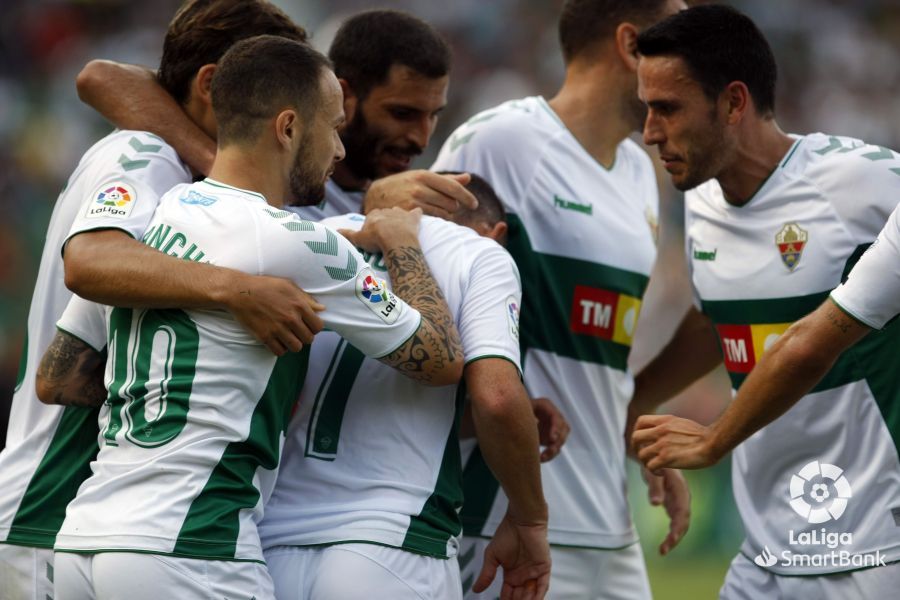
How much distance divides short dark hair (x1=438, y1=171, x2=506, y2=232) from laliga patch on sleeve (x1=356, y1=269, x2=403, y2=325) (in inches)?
31.9

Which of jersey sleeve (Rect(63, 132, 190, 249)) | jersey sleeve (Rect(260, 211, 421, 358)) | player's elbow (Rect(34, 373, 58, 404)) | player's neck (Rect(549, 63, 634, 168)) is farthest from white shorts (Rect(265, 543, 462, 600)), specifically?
player's neck (Rect(549, 63, 634, 168))

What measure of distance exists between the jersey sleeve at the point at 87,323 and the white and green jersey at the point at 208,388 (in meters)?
0.19

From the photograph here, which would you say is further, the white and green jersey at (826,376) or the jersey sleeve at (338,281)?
the white and green jersey at (826,376)

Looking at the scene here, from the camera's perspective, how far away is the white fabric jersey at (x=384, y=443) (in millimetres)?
3416

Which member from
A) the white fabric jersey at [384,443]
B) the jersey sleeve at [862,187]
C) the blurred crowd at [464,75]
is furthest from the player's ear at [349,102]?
the blurred crowd at [464,75]

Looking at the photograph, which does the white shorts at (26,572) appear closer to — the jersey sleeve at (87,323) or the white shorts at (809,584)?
the jersey sleeve at (87,323)

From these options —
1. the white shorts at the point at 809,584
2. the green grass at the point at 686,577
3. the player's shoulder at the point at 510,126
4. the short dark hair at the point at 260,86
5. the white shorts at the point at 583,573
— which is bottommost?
the green grass at the point at 686,577

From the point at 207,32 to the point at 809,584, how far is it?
9.05 ft

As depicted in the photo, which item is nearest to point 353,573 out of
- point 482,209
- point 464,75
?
point 482,209

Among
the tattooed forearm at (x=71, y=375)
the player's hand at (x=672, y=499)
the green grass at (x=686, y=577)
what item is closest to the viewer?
the tattooed forearm at (x=71, y=375)

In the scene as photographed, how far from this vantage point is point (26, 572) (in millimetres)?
3525

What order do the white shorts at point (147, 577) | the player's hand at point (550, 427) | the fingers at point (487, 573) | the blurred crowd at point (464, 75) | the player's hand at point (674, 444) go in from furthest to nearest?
the blurred crowd at point (464, 75) < the player's hand at point (550, 427) < the fingers at point (487, 573) < the player's hand at point (674, 444) < the white shorts at point (147, 577)

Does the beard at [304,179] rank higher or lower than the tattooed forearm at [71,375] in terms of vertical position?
higher

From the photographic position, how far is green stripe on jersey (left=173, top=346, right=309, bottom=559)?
2992mm
